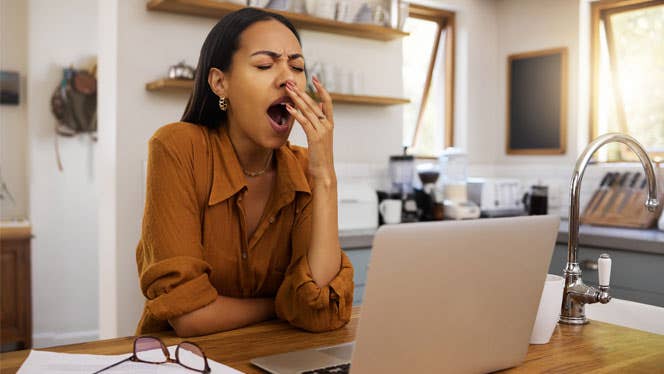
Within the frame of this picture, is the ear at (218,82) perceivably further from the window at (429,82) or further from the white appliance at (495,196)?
the window at (429,82)

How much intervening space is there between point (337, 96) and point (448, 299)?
2.54 m

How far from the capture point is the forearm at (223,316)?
1241 mm

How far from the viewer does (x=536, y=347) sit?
3.85 ft

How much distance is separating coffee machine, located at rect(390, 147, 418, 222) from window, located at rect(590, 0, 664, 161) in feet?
4.12

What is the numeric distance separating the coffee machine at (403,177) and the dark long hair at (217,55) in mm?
2109

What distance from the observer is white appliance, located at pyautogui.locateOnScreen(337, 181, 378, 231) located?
3.25 meters

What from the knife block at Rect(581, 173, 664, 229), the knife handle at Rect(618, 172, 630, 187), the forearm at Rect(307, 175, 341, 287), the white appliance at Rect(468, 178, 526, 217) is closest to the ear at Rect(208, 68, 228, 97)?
the forearm at Rect(307, 175, 341, 287)

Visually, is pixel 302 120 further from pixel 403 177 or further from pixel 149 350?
pixel 403 177

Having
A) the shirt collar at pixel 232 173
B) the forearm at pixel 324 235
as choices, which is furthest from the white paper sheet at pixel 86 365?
the shirt collar at pixel 232 173

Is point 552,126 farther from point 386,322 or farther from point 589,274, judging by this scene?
point 386,322

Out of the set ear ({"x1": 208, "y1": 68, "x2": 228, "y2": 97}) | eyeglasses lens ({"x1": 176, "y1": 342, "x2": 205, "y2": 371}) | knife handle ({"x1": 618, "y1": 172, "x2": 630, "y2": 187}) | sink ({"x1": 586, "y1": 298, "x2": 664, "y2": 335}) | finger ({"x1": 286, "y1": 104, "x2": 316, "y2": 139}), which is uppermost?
ear ({"x1": 208, "y1": 68, "x2": 228, "y2": 97})

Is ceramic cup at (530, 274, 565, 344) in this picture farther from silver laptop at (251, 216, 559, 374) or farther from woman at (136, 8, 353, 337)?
woman at (136, 8, 353, 337)

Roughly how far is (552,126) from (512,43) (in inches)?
26.6

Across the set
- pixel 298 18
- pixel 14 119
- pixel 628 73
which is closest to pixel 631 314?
pixel 298 18
